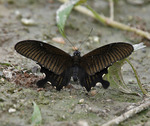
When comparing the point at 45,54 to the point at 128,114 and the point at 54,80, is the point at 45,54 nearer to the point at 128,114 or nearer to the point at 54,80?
the point at 54,80

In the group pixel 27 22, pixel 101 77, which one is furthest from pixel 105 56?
pixel 27 22

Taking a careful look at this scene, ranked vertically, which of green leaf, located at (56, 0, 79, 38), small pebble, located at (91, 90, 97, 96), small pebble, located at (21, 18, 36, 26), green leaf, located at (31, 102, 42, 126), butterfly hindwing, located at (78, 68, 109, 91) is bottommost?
small pebble, located at (21, 18, 36, 26)

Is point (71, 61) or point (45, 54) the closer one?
point (45, 54)

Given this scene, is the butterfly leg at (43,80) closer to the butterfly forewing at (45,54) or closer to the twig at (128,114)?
the butterfly forewing at (45,54)

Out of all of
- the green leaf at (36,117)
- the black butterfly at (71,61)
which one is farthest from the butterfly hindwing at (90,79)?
the green leaf at (36,117)

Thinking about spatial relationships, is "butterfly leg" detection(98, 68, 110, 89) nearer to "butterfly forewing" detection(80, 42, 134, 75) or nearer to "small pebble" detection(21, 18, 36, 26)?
"butterfly forewing" detection(80, 42, 134, 75)

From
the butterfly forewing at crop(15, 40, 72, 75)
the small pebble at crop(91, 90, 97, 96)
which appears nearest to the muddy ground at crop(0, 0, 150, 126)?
the small pebble at crop(91, 90, 97, 96)

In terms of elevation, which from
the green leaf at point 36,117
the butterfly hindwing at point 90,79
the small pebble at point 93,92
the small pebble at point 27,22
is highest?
the butterfly hindwing at point 90,79
